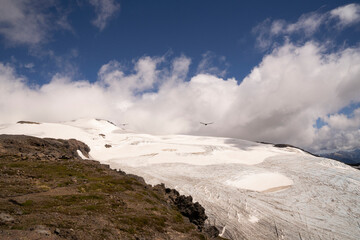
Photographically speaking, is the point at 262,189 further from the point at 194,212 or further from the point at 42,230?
the point at 42,230

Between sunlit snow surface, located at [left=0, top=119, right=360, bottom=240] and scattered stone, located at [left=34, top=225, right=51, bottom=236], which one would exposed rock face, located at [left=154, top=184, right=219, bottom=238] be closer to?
sunlit snow surface, located at [left=0, top=119, right=360, bottom=240]

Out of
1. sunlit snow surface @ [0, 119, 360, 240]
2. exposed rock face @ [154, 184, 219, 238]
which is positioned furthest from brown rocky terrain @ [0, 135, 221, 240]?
sunlit snow surface @ [0, 119, 360, 240]

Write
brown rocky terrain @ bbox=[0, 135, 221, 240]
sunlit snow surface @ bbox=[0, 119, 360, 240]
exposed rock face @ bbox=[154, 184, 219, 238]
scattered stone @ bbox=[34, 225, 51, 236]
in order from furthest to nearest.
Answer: sunlit snow surface @ bbox=[0, 119, 360, 240] < exposed rock face @ bbox=[154, 184, 219, 238] < brown rocky terrain @ bbox=[0, 135, 221, 240] < scattered stone @ bbox=[34, 225, 51, 236]

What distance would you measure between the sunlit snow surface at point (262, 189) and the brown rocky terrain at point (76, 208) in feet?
39.3

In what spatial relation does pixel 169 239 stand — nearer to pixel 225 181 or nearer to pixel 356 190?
pixel 225 181

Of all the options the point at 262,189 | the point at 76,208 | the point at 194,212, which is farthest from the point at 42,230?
the point at 262,189

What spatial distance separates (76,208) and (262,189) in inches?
1920

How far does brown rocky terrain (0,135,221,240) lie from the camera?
1348cm

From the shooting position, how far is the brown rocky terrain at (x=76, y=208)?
44.2ft

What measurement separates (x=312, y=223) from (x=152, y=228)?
106 ft

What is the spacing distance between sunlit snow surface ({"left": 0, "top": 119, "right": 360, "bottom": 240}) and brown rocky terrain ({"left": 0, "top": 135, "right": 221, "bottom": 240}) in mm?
11982

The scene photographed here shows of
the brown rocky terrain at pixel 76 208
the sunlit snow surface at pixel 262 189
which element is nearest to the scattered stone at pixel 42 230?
the brown rocky terrain at pixel 76 208

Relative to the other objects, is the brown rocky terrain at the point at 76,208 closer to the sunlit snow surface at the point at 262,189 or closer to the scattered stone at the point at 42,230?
the scattered stone at the point at 42,230

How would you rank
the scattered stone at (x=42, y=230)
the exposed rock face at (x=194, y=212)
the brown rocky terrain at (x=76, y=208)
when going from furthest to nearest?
1. the exposed rock face at (x=194, y=212)
2. the brown rocky terrain at (x=76, y=208)
3. the scattered stone at (x=42, y=230)
